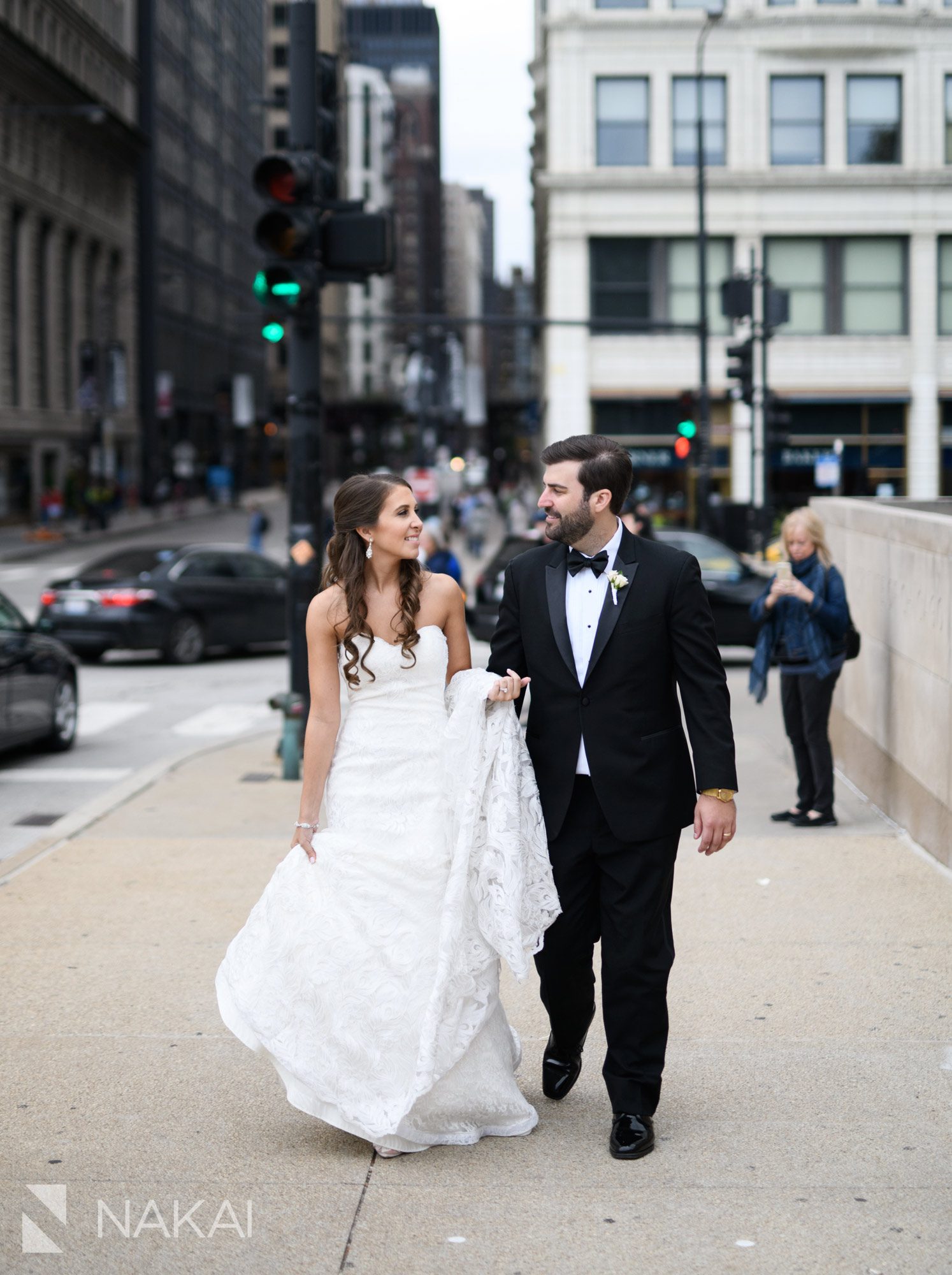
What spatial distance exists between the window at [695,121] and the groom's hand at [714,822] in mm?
41961

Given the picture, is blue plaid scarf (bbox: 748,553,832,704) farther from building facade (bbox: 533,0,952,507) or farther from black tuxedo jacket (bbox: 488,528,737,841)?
building facade (bbox: 533,0,952,507)

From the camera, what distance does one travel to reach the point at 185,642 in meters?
21.1

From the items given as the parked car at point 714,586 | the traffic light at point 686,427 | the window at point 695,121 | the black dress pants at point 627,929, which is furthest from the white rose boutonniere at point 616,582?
the window at point 695,121

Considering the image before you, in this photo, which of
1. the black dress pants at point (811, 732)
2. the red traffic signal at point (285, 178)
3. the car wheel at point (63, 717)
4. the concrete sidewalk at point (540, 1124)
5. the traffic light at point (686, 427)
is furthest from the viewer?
the traffic light at point (686, 427)

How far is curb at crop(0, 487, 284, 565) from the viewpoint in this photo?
44.9m

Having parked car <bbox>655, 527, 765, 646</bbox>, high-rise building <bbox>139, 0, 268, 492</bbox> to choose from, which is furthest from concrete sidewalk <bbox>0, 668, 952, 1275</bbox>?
high-rise building <bbox>139, 0, 268, 492</bbox>

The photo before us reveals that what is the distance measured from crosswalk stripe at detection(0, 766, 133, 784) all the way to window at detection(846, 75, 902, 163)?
36734mm

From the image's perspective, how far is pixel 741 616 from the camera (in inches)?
814

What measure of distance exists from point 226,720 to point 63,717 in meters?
2.33

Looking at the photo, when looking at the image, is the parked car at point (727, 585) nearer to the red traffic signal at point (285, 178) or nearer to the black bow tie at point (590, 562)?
the red traffic signal at point (285, 178)

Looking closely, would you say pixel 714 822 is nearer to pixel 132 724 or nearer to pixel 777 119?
pixel 132 724

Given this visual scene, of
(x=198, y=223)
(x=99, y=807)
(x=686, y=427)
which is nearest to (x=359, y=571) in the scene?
(x=99, y=807)

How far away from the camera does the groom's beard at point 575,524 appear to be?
182 inches

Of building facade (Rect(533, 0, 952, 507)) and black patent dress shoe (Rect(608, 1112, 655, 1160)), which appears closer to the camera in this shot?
black patent dress shoe (Rect(608, 1112, 655, 1160))
